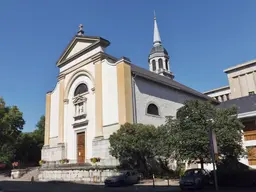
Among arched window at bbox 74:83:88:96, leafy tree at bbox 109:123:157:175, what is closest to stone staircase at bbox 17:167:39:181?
arched window at bbox 74:83:88:96

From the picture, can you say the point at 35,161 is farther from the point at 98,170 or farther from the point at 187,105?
the point at 187,105

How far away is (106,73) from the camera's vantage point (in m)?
29.5

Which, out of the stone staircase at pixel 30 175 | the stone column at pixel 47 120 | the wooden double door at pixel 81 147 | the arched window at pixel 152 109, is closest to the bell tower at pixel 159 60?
the arched window at pixel 152 109

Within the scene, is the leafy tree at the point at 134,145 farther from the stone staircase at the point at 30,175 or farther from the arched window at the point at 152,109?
the stone staircase at the point at 30,175

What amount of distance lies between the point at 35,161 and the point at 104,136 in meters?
25.9

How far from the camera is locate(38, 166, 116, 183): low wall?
920 inches

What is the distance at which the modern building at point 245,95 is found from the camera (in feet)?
72.3

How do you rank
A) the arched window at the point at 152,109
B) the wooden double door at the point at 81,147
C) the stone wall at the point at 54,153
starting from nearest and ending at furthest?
the arched window at the point at 152,109 < the wooden double door at the point at 81,147 < the stone wall at the point at 54,153

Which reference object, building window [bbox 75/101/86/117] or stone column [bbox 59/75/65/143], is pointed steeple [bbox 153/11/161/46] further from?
building window [bbox 75/101/86/117]

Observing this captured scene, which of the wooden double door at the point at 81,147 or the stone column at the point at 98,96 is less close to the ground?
the stone column at the point at 98,96

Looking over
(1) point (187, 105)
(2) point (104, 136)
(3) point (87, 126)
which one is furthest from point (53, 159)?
(1) point (187, 105)

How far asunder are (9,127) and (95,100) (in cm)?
1524

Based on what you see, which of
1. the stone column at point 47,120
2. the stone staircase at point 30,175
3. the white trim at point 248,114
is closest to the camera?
the white trim at point 248,114

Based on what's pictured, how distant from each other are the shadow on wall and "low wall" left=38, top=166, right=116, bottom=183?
9.93m
